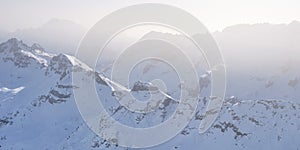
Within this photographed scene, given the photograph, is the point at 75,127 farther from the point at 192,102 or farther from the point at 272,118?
the point at 272,118

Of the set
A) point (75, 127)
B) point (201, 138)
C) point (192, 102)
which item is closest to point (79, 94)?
point (75, 127)

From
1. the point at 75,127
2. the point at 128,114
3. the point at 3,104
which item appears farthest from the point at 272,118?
the point at 3,104

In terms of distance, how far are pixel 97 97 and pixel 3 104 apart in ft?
166

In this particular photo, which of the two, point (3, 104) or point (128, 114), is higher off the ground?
point (3, 104)

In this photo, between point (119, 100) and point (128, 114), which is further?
point (119, 100)

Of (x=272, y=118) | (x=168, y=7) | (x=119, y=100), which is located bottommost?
(x=168, y=7)

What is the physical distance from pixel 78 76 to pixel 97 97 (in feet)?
42.6

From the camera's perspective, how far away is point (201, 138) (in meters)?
113

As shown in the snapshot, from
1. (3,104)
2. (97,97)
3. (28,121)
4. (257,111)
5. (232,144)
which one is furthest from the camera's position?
(3,104)

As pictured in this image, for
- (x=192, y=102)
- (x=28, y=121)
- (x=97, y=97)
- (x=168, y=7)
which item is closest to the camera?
(x=168, y=7)

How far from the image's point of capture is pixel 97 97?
184 m

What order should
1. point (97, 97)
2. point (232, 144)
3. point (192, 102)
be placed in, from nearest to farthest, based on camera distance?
1. point (232, 144)
2. point (192, 102)
3. point (97, 97)

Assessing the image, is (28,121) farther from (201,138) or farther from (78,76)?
(201,138)

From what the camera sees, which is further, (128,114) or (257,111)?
(128,114)
